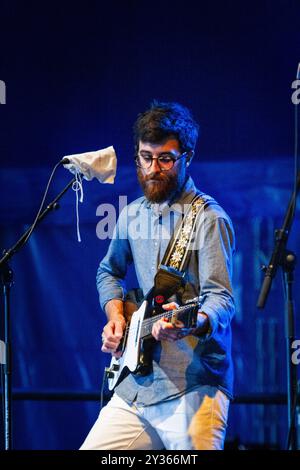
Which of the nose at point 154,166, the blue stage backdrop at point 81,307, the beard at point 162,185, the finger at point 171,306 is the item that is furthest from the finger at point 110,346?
the blue stage backdrop at point 81,307

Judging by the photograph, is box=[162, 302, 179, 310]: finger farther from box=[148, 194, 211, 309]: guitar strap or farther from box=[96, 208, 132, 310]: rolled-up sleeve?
box=[96, 208, 132, 310]: rolled-up sleeve

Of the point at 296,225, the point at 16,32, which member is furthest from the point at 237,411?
the point at 16,32

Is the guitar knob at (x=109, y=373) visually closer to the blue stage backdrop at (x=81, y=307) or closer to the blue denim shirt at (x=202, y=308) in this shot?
the blue denim shirt at (x=202, y=308)

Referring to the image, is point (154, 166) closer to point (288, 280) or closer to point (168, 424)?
point (288, 280)

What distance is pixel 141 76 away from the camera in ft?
15.2

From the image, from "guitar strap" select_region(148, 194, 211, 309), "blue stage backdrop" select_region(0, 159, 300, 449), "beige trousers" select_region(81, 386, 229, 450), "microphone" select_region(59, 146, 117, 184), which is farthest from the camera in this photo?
"blue stage backdrop" select_region(0, 159, 300, 449)

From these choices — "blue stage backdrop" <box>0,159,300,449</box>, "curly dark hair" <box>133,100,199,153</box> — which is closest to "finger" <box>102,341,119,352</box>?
"curly dark hair" <box>133,100,199,153</box>

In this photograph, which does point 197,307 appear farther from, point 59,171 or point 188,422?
point 59,171

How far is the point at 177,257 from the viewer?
10.6ft

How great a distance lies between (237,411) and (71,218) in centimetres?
161

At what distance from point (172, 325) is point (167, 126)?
1.06 meters

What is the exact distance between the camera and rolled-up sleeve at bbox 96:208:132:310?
361cm

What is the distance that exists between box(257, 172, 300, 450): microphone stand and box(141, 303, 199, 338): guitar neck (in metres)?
0.27

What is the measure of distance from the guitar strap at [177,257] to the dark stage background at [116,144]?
3.80ft
